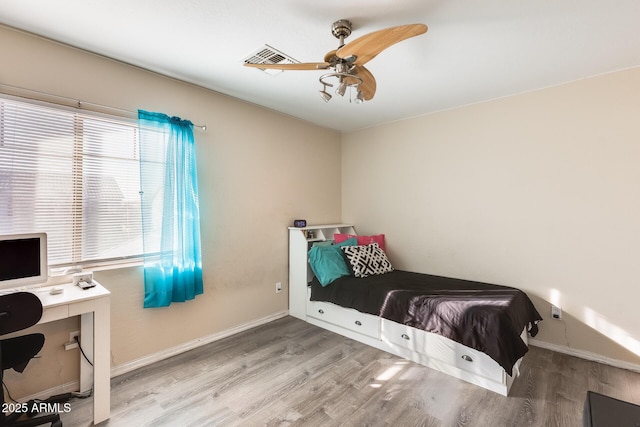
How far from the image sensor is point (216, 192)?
294 cm

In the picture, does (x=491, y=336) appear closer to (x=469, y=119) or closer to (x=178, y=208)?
(x=469, y=119)

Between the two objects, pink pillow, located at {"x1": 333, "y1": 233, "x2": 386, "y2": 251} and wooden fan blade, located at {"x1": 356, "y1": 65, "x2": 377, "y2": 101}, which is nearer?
wooden fan blade, located at {"x1": 356, "y1": 65, "x2": 377, "y2": 101}

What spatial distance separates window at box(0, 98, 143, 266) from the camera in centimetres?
191

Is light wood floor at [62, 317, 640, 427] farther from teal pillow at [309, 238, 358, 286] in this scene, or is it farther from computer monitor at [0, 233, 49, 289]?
computer monitor at [0, 233, 49, 289]

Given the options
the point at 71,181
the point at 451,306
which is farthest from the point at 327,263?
the point at 71,181

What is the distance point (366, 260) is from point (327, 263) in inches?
18.0

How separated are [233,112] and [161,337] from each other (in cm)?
231

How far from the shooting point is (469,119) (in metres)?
3.21

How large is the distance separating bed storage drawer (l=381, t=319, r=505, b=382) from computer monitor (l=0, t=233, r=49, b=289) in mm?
2665

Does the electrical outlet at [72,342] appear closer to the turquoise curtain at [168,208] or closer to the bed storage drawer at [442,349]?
the turquoise curtain at [168,208]

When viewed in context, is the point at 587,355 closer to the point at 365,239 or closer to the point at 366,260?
the point at 366,260

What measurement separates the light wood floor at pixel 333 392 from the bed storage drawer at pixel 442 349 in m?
0.13

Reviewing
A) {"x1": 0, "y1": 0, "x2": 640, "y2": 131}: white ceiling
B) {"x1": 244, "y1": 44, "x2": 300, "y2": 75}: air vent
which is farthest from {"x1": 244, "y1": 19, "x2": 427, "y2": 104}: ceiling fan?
{"x1": 244, "y1": 44, "x2": 300, "y2": 75}: air vent

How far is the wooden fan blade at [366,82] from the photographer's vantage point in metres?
1.87
